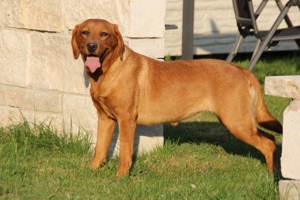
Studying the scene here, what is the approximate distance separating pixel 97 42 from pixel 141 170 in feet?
3.84

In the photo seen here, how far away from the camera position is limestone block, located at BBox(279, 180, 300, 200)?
13.8 ft

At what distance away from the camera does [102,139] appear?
5.43 m

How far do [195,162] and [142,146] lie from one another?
20.6 inches

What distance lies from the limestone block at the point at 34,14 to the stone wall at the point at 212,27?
433 centimetres

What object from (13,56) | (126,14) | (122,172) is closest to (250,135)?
(122,172)

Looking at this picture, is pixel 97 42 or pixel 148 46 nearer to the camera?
pixel 97 42

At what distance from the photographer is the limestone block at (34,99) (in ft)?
19.8

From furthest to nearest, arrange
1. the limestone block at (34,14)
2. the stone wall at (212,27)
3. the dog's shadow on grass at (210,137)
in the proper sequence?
the stone wall at (212,27) → the dog's shadow on grass at (210,137) → the limestone block at (34,14)

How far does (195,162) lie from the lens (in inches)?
226

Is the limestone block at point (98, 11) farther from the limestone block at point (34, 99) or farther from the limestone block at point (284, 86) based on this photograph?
the limestone block at point (284, 86)

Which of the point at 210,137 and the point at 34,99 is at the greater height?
the point at 34,99

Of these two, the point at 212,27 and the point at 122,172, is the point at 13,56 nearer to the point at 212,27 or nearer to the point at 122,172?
the point at 122,172

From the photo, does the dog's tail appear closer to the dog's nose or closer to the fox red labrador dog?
the fox red labrador dog

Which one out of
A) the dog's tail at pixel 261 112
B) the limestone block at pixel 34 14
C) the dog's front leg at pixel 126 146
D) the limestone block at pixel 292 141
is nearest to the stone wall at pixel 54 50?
the limestone block at pixel 34 14
